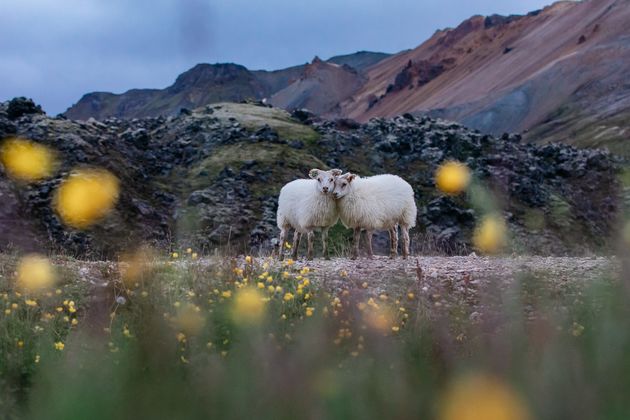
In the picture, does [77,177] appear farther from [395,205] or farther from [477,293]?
[477,293]

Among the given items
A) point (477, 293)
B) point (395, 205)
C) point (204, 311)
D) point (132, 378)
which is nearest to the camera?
point (132, 378)

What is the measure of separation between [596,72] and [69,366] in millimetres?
100890

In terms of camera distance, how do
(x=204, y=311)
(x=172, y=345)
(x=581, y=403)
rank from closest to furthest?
(x=581, y=403) → (x=172, y=345) → (x=204, y=311)

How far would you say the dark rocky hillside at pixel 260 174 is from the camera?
33781 millimetres

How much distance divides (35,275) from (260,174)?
28759 millimetres

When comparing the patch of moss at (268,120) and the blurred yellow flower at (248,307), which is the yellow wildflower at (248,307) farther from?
the patch of moss at (268,120)

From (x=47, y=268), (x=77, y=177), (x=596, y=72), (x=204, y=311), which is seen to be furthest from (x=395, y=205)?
(x=596, y=72)

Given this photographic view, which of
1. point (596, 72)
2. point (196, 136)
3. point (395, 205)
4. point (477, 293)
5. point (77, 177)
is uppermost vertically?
point (596, 72)

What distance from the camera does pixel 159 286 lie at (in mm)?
9062

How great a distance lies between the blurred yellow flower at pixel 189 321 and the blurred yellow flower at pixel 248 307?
14.3 inches

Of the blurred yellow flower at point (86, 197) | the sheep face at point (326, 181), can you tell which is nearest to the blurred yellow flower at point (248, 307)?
the sheep face at point (326, 181)

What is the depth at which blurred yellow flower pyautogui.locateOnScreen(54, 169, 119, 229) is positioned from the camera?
33.8 meters

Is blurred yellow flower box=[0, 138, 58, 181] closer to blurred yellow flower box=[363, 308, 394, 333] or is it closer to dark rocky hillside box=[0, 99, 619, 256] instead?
dark rocky hillside box=[0, 99, 619, 256]

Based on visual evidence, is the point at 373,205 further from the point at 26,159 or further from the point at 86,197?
the point at 26,159
